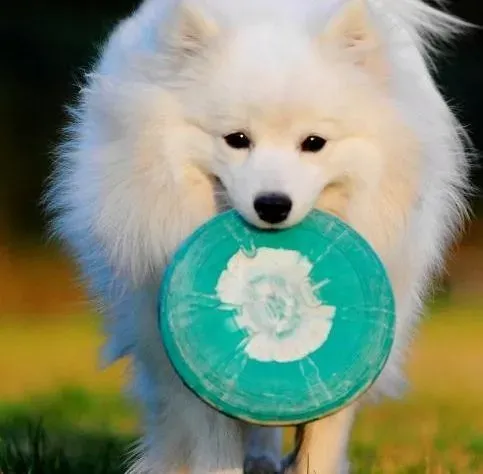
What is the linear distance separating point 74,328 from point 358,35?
559 centimetres

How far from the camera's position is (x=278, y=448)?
565cm

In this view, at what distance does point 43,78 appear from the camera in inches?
526

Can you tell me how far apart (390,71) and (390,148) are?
0.25m

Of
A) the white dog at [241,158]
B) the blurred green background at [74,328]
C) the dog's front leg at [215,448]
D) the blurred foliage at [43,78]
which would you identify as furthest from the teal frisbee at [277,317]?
the blurred foliage at [43,78]

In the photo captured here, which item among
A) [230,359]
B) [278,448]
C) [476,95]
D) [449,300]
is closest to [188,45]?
[230,359]

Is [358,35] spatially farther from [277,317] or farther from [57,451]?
[57,451]

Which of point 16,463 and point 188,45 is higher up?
point 188,45

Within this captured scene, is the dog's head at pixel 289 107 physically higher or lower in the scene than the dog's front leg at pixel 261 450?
higher

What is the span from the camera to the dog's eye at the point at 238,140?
15.5ft

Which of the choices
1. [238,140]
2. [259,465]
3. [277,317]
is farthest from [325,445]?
[238,140]

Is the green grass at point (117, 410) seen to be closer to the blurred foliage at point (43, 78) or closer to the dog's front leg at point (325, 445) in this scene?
the dog's front leg at point (325, 445)

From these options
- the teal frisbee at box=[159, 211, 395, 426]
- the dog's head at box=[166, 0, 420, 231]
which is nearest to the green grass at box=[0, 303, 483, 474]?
the teal frisbee at box=[159, 211, 395, 426]

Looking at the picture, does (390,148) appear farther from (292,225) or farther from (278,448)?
(278,448)

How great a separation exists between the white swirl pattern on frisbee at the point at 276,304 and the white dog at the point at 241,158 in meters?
0.18
